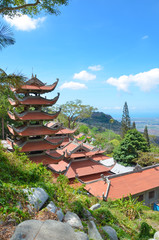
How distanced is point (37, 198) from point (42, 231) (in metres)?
1.36

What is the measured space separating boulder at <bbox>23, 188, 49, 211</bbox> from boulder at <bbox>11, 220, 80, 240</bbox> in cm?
94

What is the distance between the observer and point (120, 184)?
506 inches

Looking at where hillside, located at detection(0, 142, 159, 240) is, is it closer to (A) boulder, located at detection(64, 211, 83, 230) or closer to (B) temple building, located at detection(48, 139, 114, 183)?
(A) boulder, located at detection(64, 211, 83, 230)

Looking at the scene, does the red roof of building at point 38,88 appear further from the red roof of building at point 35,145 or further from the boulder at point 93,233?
the boulder at point 93,233

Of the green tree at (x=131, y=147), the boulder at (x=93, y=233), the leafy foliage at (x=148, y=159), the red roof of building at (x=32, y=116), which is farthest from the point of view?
the green tree at (x=131, y=147)

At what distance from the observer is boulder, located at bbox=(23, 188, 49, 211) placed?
3.80 meters

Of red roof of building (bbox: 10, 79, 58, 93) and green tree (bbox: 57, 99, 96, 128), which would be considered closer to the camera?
red roof of building (bbox: 10, 79, 58, 93)

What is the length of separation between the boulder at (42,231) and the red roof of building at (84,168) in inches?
443

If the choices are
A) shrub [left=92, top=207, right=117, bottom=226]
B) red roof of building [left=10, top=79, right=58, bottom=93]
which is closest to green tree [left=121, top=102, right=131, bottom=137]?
red roof of building [left=10, top=79, right=58, bottom=93]

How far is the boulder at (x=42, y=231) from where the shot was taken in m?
2.55

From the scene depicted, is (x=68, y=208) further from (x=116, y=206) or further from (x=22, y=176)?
(x=116, y=206)

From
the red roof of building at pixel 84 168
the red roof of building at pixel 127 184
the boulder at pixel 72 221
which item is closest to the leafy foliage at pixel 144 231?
the boulder at pixel 72 221

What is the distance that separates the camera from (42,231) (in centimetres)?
267

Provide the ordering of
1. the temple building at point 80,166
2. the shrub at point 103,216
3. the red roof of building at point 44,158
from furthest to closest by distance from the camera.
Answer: the temple building at point 80,166 < the red roof of building at point 44,158 < the shrub at point 103,216
